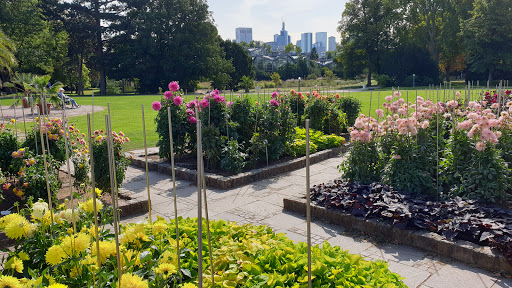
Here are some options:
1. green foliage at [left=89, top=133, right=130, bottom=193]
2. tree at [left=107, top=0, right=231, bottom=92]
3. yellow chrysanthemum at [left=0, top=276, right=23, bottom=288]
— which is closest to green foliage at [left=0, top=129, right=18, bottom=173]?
green foliage at [left=89, top=133, right=130, bottom=193]

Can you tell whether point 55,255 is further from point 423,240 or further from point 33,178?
point 423,240

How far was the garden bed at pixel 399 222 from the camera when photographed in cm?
304

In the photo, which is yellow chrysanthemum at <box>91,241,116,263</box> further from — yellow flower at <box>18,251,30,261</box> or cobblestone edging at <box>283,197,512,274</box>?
cobblestone edging at <box>283,197,512,274</box>

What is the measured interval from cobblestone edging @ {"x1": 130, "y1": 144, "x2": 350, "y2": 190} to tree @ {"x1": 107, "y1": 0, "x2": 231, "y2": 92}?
29560mm

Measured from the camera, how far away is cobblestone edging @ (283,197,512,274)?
296 centimetres

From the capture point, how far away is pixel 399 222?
3525 mm

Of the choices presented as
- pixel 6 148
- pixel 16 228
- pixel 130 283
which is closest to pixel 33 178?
pixel 6 148

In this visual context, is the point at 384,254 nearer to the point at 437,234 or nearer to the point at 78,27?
the point at 437,234

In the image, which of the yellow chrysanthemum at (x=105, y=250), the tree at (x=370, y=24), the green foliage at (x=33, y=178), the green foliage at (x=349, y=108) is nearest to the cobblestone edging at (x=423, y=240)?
the yellow chrysanthemum at (x=105, y=250)

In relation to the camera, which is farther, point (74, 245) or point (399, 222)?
point (399, 222)

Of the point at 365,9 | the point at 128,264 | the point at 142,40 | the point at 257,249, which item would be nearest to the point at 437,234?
the point at 257,249

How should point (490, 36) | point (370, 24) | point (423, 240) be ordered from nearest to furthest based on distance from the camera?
point (423, 240) < point (490, 36) < point (370, 24)

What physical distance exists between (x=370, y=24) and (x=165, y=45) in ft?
72.2

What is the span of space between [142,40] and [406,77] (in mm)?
26079
